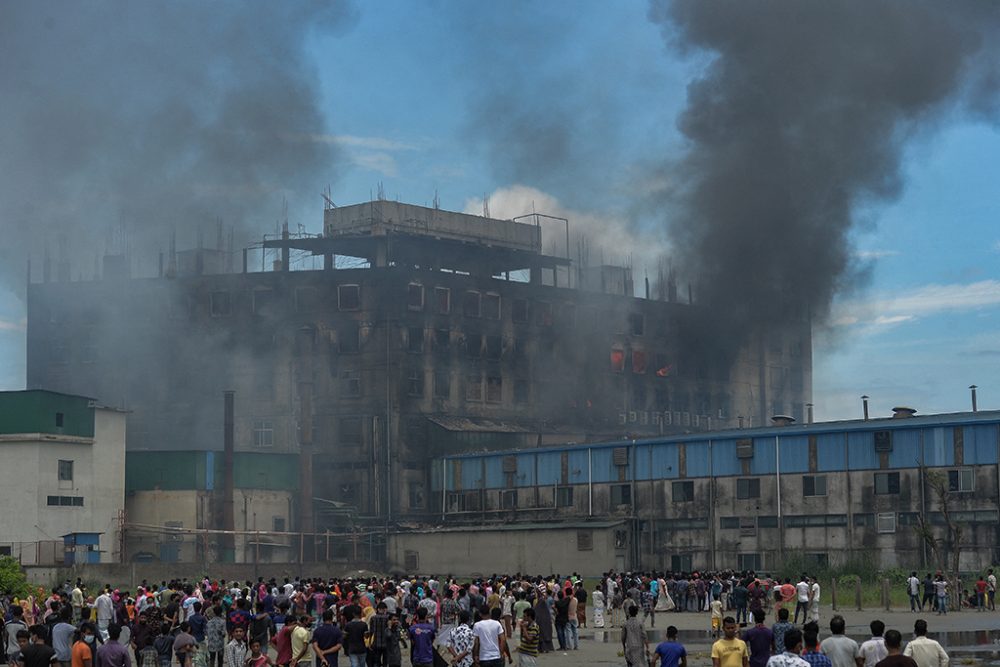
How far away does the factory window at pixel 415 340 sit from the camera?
99.3 m

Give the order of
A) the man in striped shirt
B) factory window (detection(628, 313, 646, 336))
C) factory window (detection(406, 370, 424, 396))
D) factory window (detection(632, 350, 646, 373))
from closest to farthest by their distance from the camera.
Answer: the man in striped shirt → factory window (detection(406, 370, 424, 396)) → factory window (detection(632, 350, 646, 373)) → factory window (detection(628, 313, 646, 336))

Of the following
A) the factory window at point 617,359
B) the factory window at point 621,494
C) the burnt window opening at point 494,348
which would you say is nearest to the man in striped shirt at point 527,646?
the factory window at point 621,494

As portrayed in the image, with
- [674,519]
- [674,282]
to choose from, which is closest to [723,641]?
[674,519]

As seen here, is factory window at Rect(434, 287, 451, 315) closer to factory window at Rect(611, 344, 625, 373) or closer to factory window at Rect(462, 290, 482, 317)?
factory window at Rect(462, 290, 482, 317)

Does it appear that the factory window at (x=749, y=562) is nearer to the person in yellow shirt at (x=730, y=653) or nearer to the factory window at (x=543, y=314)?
the factory window at (x=543, y=314)

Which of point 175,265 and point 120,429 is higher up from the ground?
point 175,265

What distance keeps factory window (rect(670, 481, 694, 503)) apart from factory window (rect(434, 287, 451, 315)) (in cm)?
3176

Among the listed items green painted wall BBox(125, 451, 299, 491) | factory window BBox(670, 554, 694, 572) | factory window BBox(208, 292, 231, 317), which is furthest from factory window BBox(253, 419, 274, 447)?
factory window BBox(670, 554, 694, 572)

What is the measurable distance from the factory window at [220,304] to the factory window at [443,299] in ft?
47.5

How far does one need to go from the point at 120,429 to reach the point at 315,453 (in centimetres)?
1844

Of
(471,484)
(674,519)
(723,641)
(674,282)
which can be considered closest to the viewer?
Answer: (723,641)

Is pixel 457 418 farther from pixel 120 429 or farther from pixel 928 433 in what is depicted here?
pixel 928 433

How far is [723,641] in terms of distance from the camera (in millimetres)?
19125

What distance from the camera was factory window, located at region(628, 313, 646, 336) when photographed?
112 m
